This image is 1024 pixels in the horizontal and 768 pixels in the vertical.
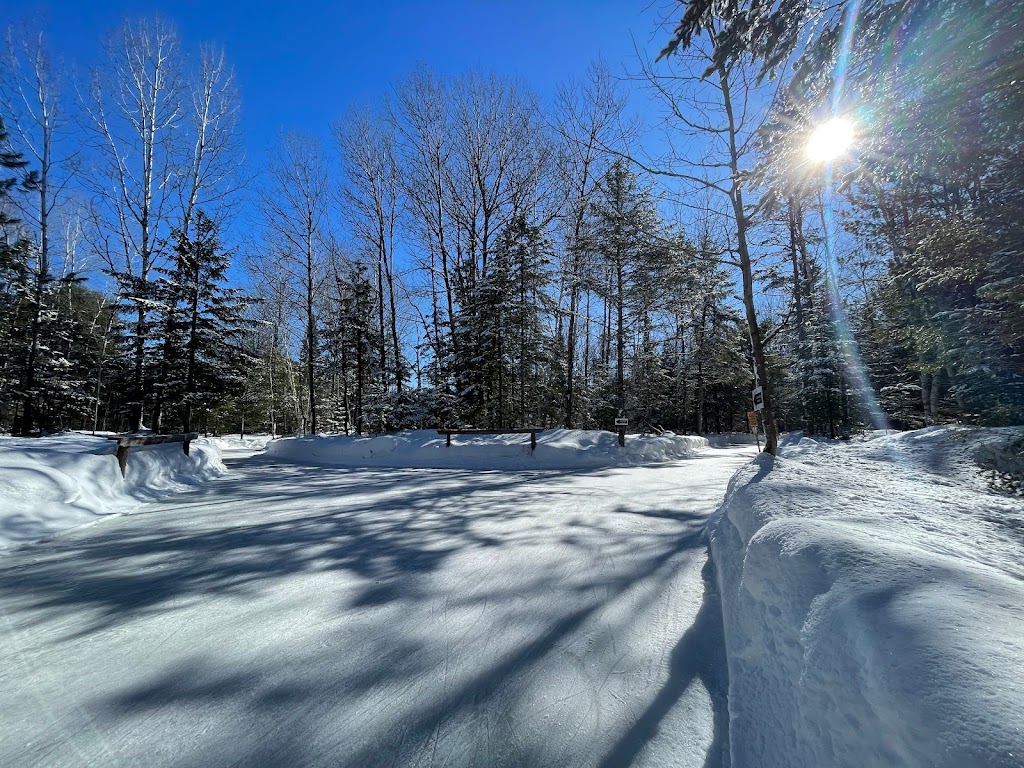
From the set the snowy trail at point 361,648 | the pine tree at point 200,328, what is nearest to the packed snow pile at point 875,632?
the snowy trail at point 361,648

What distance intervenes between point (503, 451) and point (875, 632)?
1174 cm

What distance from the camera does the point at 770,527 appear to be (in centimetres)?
272

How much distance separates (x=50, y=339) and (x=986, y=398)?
3759 centimetres

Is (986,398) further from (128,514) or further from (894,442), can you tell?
(128,514)

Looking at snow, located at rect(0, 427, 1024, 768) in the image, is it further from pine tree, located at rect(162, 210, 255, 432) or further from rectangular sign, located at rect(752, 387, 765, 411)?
pine tree, located at rect(162, 210, 255, 432)

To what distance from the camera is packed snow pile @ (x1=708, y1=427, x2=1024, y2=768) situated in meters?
1.06

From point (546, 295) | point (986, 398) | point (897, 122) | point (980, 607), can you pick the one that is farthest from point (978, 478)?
point (546, 295)

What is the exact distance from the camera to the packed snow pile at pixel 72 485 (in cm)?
483

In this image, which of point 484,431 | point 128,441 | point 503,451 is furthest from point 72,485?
point 484,431

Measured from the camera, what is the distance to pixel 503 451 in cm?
1298

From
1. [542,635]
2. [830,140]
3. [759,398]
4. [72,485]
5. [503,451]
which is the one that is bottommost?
[542,635]

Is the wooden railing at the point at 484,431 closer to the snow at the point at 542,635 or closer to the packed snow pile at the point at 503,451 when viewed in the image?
the packed snow pile at the point at 503,451

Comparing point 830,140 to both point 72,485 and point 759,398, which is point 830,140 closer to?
point 759,398

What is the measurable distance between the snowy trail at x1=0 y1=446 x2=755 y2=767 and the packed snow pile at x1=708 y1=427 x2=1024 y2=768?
1.04 ft
